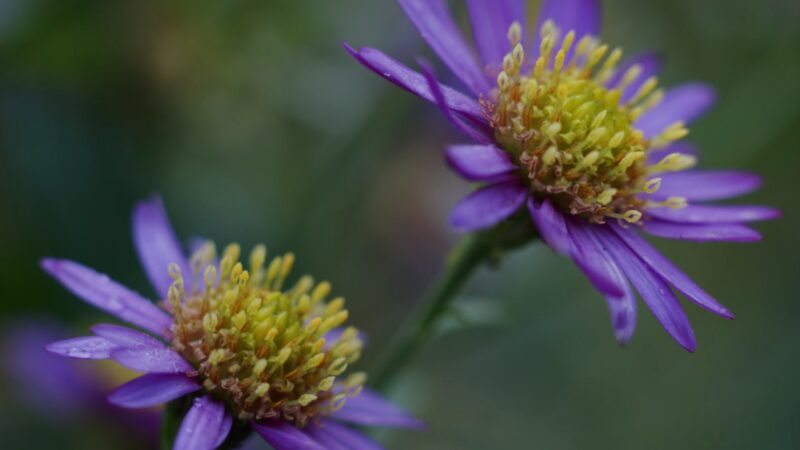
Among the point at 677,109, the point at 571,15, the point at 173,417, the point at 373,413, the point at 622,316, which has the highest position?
the point at 571,15

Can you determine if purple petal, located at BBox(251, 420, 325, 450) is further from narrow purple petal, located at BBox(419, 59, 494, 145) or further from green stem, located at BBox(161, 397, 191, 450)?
narrow purple petal, located at BBox(419, 59, 494, 145)

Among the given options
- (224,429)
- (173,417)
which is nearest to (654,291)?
(224,429)

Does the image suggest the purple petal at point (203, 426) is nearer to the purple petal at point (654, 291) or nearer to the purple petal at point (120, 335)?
the purple petal at point (120, 335)

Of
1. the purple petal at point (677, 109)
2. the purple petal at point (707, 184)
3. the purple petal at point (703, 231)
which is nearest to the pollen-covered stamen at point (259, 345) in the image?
the purple petal at point (703, 231)

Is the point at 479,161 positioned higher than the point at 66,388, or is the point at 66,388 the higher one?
the point at 479,161

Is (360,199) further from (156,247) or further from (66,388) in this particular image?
(156,247)

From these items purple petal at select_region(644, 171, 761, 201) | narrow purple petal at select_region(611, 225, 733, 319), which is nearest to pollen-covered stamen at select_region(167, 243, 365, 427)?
narrow purple petal at select_region(611, 225, 733, 319)
